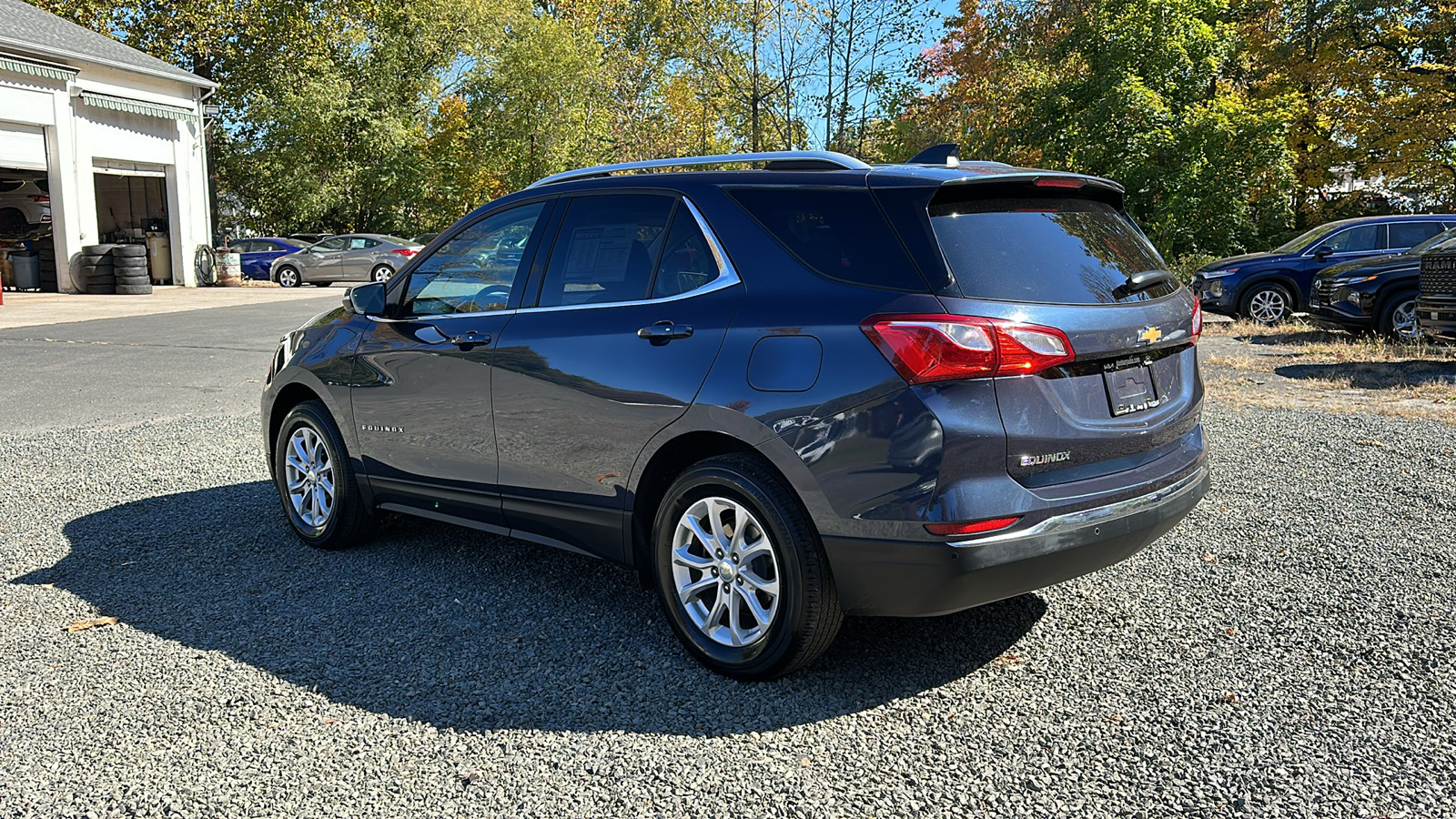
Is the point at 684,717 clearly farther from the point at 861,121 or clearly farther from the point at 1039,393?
the point at 861,121

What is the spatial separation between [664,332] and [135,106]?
90.4 ft

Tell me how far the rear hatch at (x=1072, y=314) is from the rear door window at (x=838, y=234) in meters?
0.13

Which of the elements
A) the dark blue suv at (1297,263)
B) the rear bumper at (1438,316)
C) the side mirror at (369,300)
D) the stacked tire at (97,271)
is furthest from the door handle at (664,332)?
the stacked tire at (97,271)

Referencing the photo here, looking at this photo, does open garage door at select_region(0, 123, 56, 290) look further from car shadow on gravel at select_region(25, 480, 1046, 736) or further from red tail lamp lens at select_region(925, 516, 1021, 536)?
red tail lamp lens at select_region(925, 516, 1021, 536)

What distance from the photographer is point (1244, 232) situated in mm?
22406

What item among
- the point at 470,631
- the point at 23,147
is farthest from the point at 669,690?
the point at 23,147

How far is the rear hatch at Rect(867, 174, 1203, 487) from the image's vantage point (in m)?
3.44

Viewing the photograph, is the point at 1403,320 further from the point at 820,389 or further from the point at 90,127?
the point at 90,127

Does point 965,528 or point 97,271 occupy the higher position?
point 97,271

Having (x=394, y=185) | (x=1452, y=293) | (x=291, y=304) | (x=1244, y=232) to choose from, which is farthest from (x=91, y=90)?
(x=1452, y=293)

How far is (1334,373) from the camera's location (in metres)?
11.3

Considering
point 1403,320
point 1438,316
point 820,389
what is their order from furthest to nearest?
point 1403,320 < point 1438,316 < point 820,389

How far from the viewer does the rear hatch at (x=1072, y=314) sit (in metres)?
3.44

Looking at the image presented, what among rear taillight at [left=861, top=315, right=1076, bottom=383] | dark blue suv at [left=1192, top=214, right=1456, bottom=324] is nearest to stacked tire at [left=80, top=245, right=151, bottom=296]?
Answer: dark blue suv at [left=1192, top=214, right=1456, bottom=324]
